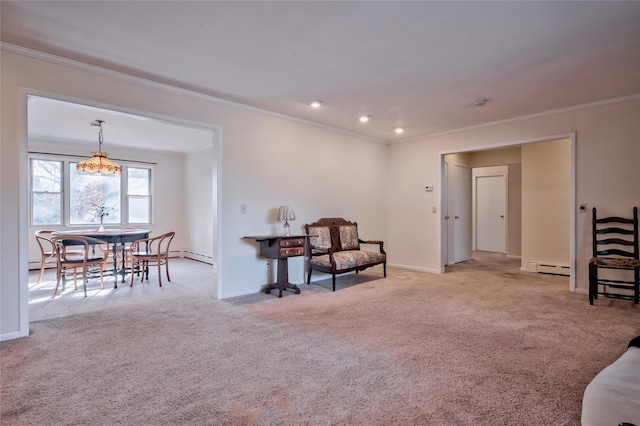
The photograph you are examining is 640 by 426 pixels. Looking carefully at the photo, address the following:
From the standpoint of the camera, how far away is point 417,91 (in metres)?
3.96

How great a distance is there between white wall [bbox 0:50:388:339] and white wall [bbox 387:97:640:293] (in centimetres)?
63

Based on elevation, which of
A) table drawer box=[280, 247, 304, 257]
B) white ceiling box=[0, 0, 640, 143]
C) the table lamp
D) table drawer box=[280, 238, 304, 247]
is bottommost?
table drawer box=[280, 247, 304, 257]

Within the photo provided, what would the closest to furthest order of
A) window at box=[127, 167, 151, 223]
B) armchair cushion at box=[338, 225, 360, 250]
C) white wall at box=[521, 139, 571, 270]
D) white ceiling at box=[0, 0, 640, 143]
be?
white ceiling at box=[0, 0, 640, 143] < armchair cushion at box=[338, 225, 360, 250] < white wall at box=[521, 139, 571, 270] < window at box=[127, 167, 151, 223]

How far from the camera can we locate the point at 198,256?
775 centimetres

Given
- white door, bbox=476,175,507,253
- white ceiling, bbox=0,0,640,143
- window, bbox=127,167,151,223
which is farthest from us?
white door, bbox=476,175,507,253

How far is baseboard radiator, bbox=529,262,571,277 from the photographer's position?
5.79m

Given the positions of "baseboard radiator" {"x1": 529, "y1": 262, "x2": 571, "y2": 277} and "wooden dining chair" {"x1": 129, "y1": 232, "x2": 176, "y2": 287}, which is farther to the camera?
"baseboard radiator" {"x1": 529, "y1": 262, "x2": 571, "y2": 277}

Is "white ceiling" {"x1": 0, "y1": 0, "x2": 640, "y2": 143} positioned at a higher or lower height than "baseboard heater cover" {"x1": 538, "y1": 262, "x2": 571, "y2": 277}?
higher

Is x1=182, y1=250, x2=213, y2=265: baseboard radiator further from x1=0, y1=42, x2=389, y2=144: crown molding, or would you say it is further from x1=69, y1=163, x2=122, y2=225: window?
x1=0, y1=42, x2=389, y2=144: crown molding

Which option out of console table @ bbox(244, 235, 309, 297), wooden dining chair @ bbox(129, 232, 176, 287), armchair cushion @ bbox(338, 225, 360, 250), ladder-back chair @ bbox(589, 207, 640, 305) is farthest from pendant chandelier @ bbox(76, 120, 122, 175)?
ladder-back chair @ bbox(589, 207, 640, 305)

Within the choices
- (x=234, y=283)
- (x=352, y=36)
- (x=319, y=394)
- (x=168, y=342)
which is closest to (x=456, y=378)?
(x=319, y=394)

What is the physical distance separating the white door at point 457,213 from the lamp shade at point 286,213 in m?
3.54

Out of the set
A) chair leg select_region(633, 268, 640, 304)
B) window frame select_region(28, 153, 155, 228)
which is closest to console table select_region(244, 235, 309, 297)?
A: chair leg select_region(633, 268, 640, 304)

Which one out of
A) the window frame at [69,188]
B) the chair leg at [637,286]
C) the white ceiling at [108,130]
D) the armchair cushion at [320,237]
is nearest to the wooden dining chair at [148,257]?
the white ceiling at [108,130]
